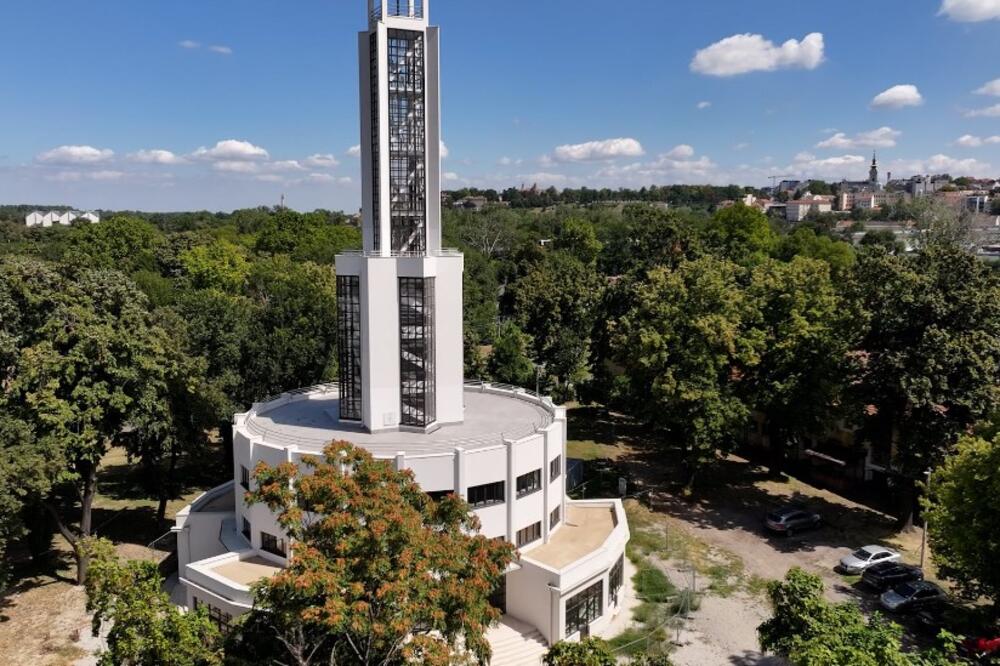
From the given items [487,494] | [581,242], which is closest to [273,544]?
[487,494]

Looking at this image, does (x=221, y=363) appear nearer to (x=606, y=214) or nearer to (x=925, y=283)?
(x=925, y=283)

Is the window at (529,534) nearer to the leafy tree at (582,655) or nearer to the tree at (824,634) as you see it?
the tree at (824,634)

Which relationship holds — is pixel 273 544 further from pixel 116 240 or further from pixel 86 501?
pixel 116 240

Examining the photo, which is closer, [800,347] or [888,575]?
[888,575]

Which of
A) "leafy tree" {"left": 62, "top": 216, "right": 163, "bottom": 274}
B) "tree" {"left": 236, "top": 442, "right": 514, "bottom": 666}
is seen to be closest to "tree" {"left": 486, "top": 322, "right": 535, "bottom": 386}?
"tree" {"left": 236, "top": 442, "right": 514, "bottom": 666}

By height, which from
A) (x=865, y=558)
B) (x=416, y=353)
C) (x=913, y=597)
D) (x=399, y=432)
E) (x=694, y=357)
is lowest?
(x=865, y=558)

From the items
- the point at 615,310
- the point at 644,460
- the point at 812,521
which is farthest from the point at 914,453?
the point at 615,310
